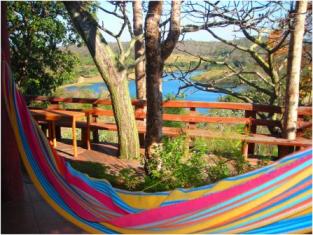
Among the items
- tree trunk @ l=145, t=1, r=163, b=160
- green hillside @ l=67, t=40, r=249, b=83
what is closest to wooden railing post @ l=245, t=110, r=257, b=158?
green hillside @ l=67, t=40, r=249, b=83

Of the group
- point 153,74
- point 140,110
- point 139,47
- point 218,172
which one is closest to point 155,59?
point 153,74

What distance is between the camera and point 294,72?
462 centimetres

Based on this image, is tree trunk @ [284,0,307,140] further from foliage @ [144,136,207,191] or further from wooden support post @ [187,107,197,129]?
foliage @ [144,136,207,191]

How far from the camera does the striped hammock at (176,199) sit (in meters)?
1.61

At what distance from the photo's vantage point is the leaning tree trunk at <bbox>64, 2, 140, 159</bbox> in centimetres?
462

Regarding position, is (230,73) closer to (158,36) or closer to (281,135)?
(281,135)

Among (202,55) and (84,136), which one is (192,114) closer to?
(202,55)

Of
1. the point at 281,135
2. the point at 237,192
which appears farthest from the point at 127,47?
the point at 237,192

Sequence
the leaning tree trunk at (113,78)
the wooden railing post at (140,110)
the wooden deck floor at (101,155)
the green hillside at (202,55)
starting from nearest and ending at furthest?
the leaning tree trunk at (113,78) < the wooden deck floor at (101,155) < the wooden railing post at (140,110) < the green hillside at (202,55)

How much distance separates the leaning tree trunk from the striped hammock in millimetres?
2203

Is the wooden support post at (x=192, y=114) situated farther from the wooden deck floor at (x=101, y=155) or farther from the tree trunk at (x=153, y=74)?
the tree trunk at (x=153, y=74)

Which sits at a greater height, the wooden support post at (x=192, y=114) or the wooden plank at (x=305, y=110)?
the wooden plank at (x=305, y=110)

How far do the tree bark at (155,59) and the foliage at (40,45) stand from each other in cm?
326

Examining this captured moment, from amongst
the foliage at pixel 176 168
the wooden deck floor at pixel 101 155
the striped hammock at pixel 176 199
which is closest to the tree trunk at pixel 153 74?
the foliage at pixel 176 168
